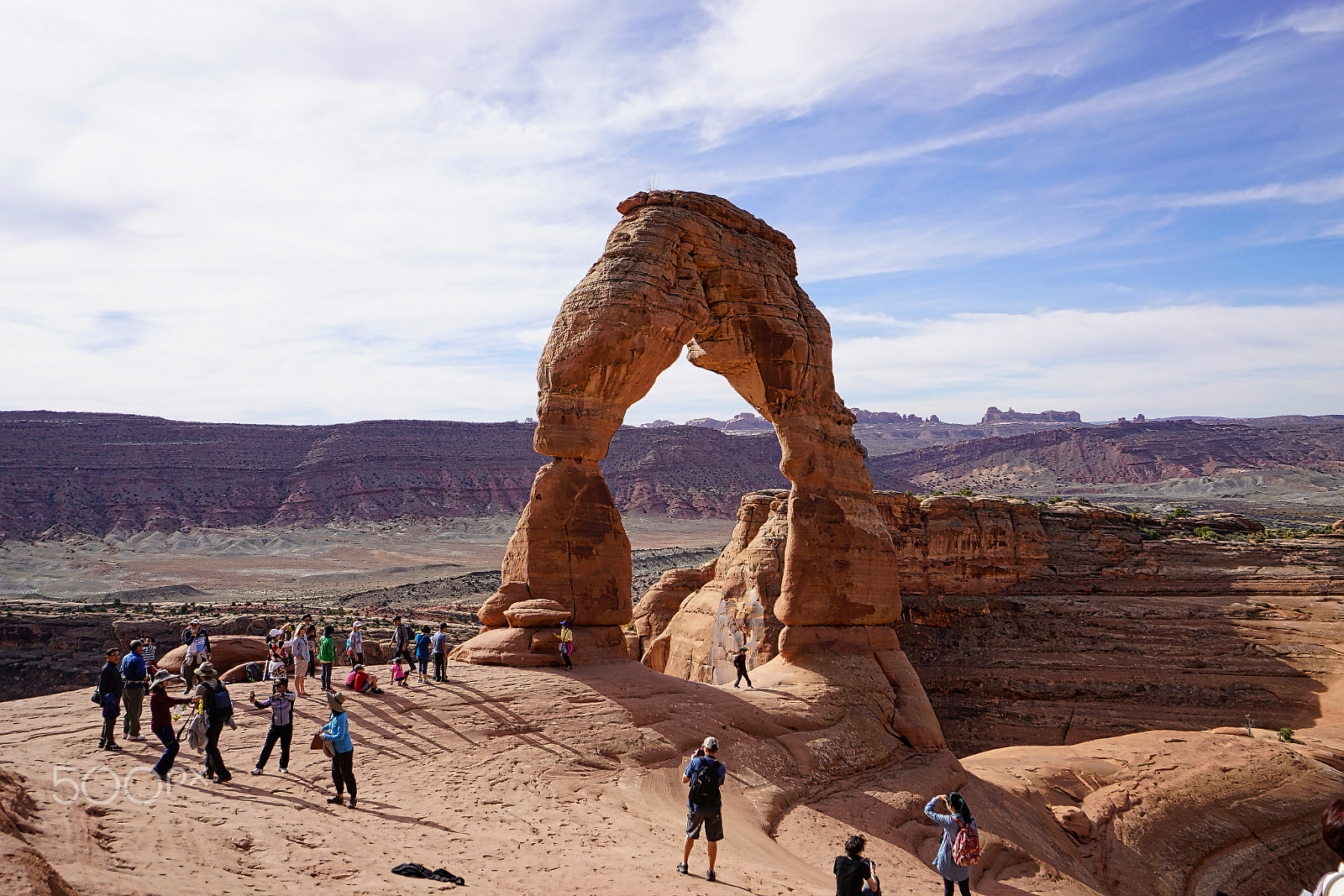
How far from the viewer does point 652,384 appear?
17828 mm

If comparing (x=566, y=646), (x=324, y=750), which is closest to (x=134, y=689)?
(x=324, y=750)

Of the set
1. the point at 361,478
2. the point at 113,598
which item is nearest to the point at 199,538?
the point at 361,478

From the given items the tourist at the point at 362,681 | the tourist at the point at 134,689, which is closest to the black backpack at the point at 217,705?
the tourist at the point at 134,689

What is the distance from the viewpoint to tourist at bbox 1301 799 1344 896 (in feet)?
13.8

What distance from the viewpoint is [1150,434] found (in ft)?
441

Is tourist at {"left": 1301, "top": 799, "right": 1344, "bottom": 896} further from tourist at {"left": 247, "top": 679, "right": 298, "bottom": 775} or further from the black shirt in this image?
tourist at {"left": 247, "top": 679, "right": 298, "bottom": 775}

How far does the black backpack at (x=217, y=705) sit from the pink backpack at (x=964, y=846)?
28.4 ft

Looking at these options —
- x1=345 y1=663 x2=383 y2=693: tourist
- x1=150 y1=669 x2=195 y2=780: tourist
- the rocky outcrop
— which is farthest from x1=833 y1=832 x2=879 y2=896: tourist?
the rocky outcrop

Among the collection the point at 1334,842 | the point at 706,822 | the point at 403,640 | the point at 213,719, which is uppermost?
the point at 1334,842

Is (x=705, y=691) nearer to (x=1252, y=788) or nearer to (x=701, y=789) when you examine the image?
(x=701, y=789)

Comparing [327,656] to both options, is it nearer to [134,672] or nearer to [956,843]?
[134,672]

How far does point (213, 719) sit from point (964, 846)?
29.2 feet

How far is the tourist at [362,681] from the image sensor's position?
1288cm

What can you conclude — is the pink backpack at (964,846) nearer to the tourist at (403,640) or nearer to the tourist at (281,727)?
the tourist at (281,727)
